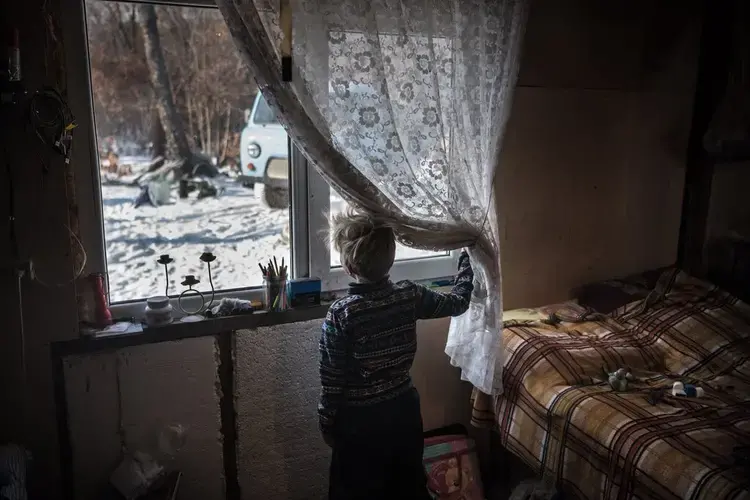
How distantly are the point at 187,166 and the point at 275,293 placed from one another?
1.64ft

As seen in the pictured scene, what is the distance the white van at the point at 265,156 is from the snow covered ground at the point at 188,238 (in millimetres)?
36

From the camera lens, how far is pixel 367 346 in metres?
1.62

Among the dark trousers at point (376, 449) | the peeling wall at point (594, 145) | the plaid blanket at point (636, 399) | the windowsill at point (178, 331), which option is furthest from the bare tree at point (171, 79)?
the plaid blanket at point (636, 399)

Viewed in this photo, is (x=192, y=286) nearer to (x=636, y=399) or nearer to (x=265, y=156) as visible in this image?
(x=265, y=156)

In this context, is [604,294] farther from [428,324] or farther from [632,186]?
[428,324]

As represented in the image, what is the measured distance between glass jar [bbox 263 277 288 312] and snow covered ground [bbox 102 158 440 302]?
10cm

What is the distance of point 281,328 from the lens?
1953 mm

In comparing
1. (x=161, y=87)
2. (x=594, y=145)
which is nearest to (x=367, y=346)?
(x=161, y=87)

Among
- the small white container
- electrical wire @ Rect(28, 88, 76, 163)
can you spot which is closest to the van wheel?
the small white container

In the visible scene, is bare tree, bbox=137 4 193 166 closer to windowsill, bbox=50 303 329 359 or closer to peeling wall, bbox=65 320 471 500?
windowsill, bbox=50 303 329 359

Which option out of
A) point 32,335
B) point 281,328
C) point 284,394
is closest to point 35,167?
point 32,335

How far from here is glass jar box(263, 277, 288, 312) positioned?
6.28ft

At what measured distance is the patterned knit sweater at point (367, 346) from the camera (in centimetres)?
160

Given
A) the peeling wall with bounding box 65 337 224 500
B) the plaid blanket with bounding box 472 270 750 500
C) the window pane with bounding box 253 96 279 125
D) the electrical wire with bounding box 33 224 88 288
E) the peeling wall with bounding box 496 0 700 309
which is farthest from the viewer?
the peeling wall with bounding box 496 0 700 309
